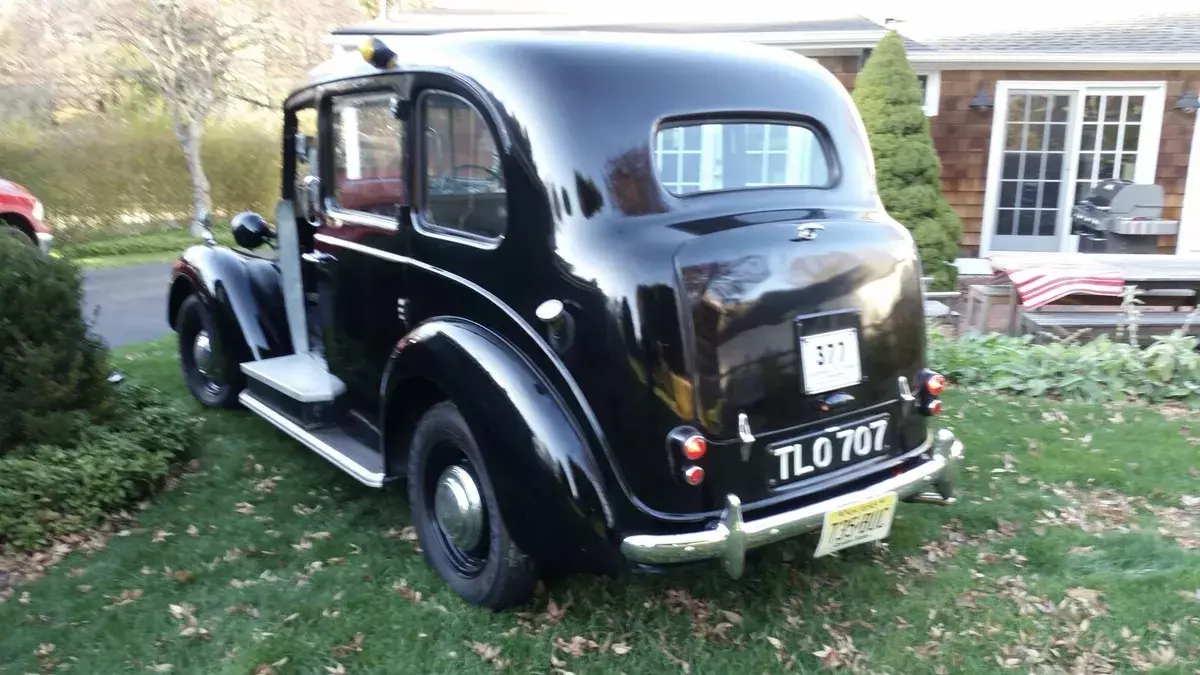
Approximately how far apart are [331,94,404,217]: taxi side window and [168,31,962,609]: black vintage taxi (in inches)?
1.1

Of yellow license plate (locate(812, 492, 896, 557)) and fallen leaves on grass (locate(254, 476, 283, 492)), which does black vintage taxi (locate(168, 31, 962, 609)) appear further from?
fallen leaves on grass (locate(254, 476, 283, 492))

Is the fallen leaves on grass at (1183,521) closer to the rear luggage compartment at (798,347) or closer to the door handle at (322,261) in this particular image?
the rear luggage compartment at (798,347)

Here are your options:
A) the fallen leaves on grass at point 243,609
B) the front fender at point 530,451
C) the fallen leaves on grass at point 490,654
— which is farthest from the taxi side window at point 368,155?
the fallen leaves on grass at point 490,654

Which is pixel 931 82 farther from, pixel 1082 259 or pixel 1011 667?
pixel 1011 667

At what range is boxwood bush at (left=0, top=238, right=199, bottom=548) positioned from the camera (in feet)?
12.4

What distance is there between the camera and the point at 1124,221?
30.5 feet

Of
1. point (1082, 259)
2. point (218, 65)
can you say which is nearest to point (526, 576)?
point (1082, 259)

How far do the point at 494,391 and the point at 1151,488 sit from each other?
3460 millimetres

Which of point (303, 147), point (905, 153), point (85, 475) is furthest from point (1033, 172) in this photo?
point (85, 475)

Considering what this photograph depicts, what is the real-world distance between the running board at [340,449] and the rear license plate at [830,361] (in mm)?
1835

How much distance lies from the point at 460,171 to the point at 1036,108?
9.78 m

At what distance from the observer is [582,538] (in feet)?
9.28

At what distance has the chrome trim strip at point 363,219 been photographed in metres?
3.70

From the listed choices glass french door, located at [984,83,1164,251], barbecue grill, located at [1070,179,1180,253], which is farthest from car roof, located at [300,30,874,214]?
glass french door, located at [984,83,1164,251]
